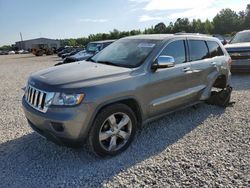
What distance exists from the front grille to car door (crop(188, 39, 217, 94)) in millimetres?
2839

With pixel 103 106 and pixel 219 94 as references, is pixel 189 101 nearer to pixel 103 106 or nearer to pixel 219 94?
pixel 219 94

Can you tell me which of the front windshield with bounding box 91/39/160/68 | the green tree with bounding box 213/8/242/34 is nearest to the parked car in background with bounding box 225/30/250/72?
the front windshield with bounding box 91/39/160/68

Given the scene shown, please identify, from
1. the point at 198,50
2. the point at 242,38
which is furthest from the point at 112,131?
the point at 242,38

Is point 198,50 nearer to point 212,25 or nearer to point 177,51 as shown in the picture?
point 177,51

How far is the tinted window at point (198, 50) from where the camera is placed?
5389 mm

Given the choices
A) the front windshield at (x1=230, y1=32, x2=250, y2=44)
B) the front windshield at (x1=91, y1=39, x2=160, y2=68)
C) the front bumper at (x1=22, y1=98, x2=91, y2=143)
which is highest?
the front windshield at (x1=91, y1=39, x2=160, y2=68)

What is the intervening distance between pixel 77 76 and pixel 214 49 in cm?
355

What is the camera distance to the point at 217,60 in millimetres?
6055

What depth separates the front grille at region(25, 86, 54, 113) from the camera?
3694 mm

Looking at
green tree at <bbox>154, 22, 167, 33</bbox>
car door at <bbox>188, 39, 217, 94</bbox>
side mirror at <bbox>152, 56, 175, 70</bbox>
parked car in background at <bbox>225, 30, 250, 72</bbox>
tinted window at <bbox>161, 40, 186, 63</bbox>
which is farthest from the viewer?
green tree at <bbox>154, 22, 167, 33</bbox>

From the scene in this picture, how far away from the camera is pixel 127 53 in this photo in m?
4.87

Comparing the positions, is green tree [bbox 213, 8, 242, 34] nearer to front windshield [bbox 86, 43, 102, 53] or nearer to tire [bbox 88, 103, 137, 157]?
front windshield [bbox 86, 43, 102, 53]

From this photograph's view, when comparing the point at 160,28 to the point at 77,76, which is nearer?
the point at 77,76

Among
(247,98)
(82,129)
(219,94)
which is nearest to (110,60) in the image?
(82,129)
